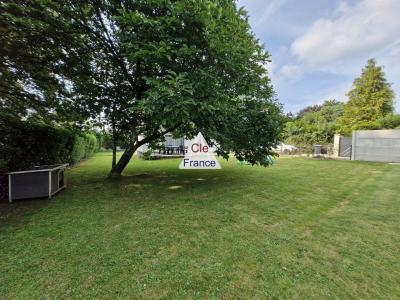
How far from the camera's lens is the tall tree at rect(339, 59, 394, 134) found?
23047 millimetres

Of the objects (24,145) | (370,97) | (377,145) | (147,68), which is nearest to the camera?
(24,145)

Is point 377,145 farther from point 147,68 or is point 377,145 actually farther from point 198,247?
point 198,247

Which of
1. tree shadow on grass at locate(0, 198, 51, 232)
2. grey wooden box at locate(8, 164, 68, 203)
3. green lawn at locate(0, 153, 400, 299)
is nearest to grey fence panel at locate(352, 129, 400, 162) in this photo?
green lawn at locate(0, 153, 400, 299)

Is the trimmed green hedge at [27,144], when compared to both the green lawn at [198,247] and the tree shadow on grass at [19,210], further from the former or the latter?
the green lawn at [198,247]

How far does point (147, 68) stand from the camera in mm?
5562

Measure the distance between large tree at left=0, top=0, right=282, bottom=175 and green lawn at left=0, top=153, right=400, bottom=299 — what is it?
6.13 feet

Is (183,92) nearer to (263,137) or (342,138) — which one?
(263,137)

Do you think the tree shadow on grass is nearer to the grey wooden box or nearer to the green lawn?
the green lawn

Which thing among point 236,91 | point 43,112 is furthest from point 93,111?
point 236,91

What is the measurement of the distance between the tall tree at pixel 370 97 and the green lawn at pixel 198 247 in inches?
928

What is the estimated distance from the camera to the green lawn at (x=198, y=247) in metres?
1.99

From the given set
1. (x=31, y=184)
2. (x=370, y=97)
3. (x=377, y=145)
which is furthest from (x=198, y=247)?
(x=370, y=97)

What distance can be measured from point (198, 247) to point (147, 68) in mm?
4677

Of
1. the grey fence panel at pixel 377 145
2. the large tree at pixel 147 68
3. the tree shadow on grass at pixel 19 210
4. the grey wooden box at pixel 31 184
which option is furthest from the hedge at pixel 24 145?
the grey fence panel at pixel 377 145
